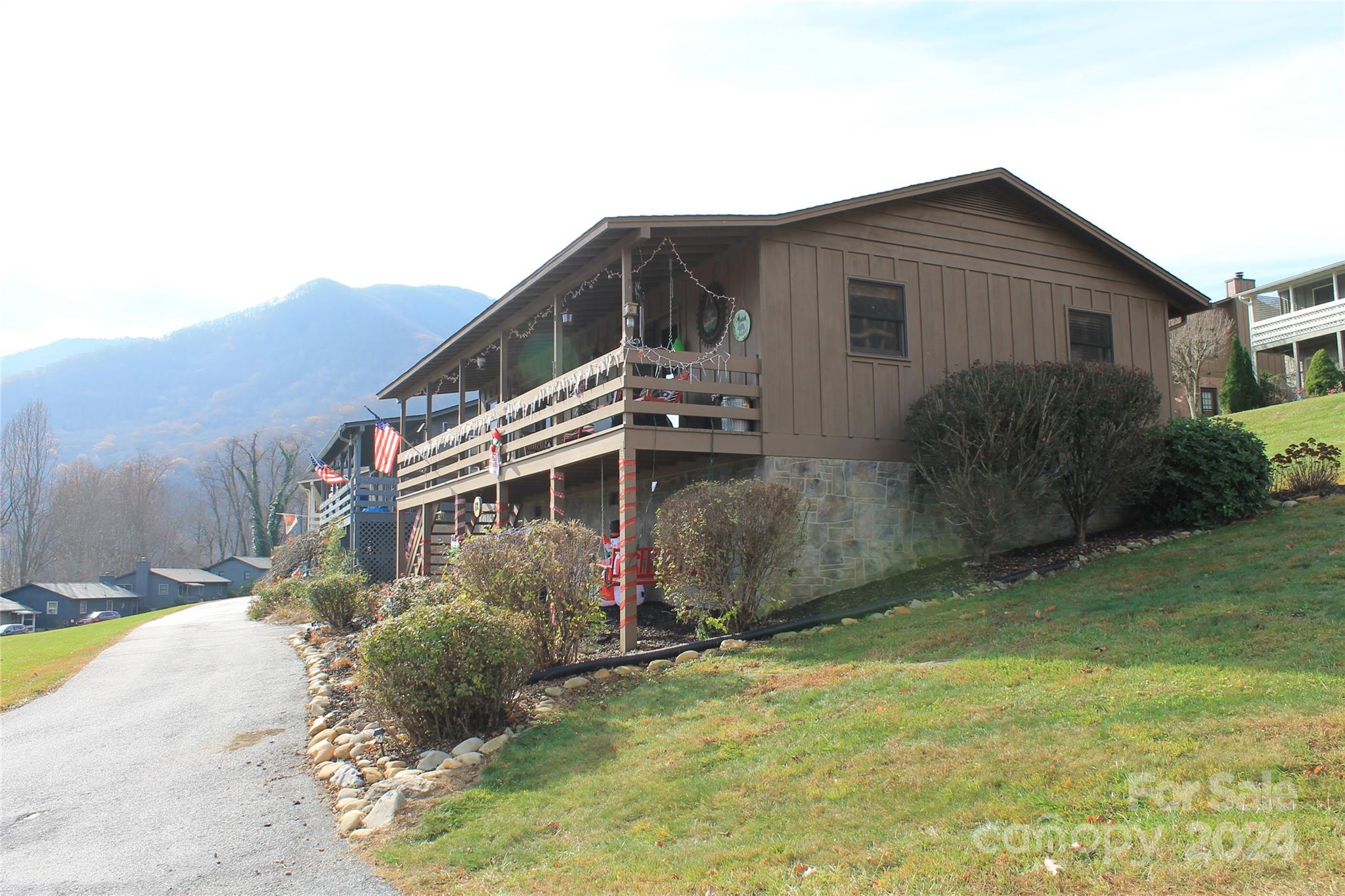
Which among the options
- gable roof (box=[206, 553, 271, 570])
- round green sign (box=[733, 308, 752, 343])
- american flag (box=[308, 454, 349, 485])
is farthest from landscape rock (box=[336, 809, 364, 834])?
gable roof (box=[206, 553, 271, 570])

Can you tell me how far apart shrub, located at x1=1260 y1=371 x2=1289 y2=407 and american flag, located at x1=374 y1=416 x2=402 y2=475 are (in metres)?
23.6

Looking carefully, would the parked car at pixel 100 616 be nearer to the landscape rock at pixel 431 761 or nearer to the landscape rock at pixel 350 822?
the landscape rock at pixel 431 761

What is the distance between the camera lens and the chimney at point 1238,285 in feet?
123

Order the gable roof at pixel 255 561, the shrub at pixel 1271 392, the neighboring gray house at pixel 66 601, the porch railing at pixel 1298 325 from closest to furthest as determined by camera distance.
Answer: the shrub at pixel 1271 392 → the porch railing at pixel 1298 325 → the neighboring gray house at pixel 66 601 → the gable roof at pixel 255 561

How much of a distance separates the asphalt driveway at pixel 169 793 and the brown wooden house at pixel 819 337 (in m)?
4.31

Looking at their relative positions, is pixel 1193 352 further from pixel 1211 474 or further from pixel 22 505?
pixel 22 505

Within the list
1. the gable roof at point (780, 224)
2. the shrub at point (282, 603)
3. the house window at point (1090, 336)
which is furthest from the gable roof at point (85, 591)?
the house window at point (1090, 336)

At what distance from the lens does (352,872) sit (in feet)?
20.0

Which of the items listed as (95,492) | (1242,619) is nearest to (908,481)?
(1242,619)

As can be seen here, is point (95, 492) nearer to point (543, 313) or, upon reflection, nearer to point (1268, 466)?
point (543, 313)

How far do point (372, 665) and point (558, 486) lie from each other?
634cm

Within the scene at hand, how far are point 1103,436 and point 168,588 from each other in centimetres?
6432

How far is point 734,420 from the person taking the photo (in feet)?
44.1

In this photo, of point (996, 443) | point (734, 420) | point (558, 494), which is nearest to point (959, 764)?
point (996, 443)
